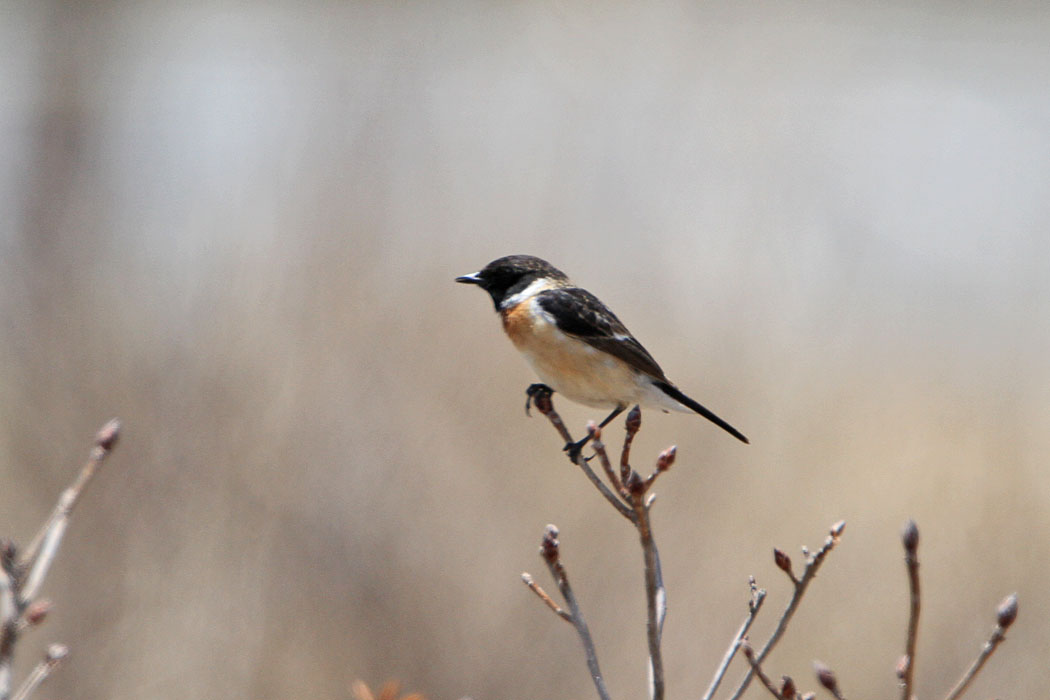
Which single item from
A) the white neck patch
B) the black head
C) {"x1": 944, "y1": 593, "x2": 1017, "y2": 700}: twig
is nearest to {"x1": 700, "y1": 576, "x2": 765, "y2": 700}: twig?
{"x1": 944, "y1": 593, "x2": 1017, "y2": 700}: twig

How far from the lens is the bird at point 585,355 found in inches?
169

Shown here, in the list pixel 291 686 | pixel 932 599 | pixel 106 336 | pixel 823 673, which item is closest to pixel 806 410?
pixel 932 599

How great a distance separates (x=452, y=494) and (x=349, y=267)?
1988mm

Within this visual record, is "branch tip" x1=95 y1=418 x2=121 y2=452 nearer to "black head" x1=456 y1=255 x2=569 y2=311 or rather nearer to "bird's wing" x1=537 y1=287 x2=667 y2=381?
"bird's wing" x1=537 y1=287 x2=667 y2=381

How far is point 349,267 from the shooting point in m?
7.93

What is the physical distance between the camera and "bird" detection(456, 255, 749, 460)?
4.30 m

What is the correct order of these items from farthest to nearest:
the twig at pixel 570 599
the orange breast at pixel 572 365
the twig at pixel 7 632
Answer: the orange breast at pixel 572 365 < the twig at pixel 570 599 < the twig at pixel 7 632

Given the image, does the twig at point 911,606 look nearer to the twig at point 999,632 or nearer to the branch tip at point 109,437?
the twig at point 999,632

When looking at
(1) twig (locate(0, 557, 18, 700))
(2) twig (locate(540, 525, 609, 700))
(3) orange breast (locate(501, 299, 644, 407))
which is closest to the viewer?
(1) twig (locate(0, 557, 18, 700))

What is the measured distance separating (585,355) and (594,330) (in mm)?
152

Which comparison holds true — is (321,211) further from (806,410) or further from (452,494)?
(806,410)

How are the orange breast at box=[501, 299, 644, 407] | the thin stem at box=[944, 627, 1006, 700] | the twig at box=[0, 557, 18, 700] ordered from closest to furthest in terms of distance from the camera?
the twig at box=[0, 557, 18, 700] → the thin stem at box=[944, 627, 1006, 700] → the orange breast at box=[501, 299, 644, 407]

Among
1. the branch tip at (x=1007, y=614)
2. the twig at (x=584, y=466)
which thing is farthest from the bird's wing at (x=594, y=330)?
the branch tip at (x=1007, y=614)

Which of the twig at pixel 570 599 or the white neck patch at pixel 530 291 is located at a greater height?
the white neck patch at pixel 530 291
